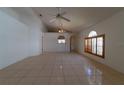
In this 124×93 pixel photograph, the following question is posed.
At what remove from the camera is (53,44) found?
15617mm

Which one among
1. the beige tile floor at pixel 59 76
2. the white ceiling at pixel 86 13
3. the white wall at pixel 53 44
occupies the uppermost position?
the white ceiling at pixel 86 13

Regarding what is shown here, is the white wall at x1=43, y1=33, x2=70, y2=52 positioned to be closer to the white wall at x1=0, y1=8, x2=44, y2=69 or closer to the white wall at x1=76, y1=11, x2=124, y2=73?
the white wall at x1=0, y1=8, x2=44, y2=69

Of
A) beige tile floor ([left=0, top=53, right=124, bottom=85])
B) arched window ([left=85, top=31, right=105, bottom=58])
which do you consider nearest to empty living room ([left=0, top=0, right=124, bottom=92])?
beige tile floor ([left=0, top=53, right=124, bottom=85])

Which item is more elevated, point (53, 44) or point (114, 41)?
point (114, 41)

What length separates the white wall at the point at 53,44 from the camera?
15398 mm

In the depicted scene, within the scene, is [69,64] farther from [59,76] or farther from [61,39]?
[61,39]

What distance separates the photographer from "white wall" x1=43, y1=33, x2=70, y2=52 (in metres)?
15.4

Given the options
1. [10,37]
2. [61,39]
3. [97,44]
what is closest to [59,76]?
[10,37]

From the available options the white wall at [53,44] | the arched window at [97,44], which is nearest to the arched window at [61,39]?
the white wall at [53,44]

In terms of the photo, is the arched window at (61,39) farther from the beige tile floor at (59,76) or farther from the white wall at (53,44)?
the beige tile floor at (59,76)

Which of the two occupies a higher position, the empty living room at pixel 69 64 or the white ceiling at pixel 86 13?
the white ceiling at pixel 86 13
